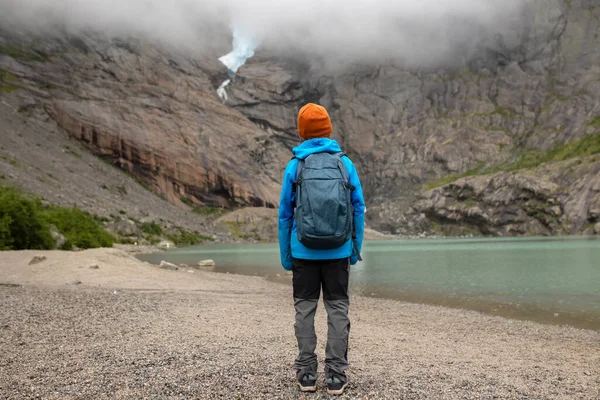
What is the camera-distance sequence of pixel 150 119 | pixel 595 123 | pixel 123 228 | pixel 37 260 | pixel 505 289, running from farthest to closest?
pixel 595 123 → pixel 150 119 → pixel 123 228 → pixel 505 289 → pixel 37 260

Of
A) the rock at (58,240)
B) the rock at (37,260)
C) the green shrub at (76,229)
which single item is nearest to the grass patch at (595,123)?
the green shrub at (76,229)

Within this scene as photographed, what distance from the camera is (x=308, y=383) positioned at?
4.68 metres

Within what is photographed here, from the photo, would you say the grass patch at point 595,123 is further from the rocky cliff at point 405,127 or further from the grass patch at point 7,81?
the grass patch at point 7,81

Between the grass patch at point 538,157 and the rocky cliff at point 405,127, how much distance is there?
0.64 metres

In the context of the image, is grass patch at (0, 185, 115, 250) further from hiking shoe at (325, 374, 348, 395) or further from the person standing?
hiking shoe at (325, 374, 348, 395)

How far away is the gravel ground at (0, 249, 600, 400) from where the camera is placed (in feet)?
15.5

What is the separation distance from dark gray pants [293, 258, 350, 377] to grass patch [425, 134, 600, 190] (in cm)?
14530

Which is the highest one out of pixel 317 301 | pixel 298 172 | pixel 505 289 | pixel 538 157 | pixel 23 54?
pixel 23 54

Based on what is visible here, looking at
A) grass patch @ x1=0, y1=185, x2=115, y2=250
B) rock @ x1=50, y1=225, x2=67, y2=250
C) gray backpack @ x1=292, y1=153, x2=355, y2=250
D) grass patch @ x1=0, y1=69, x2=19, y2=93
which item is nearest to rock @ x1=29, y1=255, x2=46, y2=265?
grass patch @ x1=0, y1=185, x2=115, y2=250

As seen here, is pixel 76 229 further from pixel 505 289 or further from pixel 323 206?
pixel 323 206

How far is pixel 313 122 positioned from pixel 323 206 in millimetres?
1175

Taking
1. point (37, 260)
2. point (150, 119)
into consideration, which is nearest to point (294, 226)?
point (37, 260)

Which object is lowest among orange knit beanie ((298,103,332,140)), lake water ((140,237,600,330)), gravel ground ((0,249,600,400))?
lake water ((140,237,600,330))

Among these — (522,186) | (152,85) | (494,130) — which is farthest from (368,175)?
(152,85)
